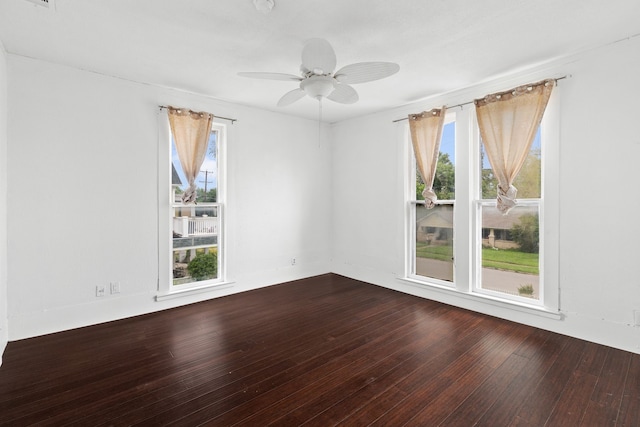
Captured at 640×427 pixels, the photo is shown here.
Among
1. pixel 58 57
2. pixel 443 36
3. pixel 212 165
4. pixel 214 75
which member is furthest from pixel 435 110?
pixel 58 57

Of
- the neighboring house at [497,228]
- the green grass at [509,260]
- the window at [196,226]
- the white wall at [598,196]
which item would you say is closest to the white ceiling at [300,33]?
the white wall at [598,196]

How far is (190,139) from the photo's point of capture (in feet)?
12.7

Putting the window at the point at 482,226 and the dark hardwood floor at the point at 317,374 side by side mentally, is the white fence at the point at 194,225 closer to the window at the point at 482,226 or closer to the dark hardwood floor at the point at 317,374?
the dark hardwood floor at the point at 317,374

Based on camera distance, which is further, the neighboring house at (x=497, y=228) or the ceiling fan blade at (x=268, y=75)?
the neighboring house at (x=497, y=228)

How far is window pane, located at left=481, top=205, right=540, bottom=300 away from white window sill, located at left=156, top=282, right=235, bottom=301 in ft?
11.3

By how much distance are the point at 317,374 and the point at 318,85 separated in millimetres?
2319

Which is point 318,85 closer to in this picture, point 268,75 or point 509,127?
point 268,75

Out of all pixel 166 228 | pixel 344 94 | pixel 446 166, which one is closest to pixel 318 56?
pixel 344 94

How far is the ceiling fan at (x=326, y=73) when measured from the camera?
2146 millimetres

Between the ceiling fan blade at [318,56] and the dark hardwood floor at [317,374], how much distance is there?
236 cm

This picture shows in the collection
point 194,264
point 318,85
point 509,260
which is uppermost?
point 318,85

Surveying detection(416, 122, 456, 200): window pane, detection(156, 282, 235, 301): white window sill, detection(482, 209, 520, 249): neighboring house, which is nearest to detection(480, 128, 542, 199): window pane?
detection(482, 209, 520, 249): neighboring house

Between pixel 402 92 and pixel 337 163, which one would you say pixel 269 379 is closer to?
pixel 402 92

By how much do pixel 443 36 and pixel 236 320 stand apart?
3481 mm
